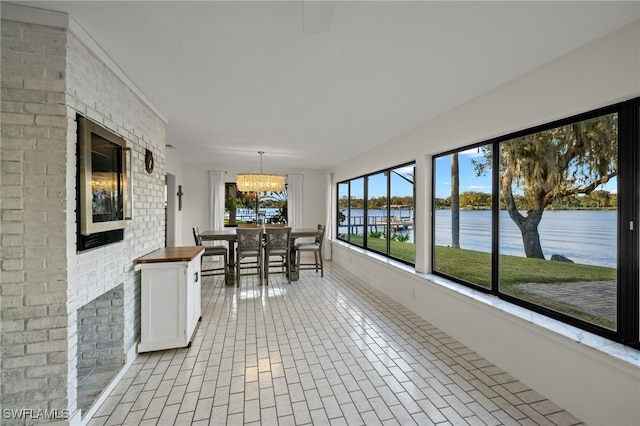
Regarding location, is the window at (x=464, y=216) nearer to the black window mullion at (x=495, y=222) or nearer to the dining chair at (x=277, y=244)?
the black window mullion at (x=495, y=222)

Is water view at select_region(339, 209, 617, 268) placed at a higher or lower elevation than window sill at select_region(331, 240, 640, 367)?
higher

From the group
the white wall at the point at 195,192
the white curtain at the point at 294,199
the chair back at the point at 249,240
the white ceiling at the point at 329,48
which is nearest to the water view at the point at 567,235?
the white ceiling at the point at 329,48

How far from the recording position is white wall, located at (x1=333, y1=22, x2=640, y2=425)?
163 cm

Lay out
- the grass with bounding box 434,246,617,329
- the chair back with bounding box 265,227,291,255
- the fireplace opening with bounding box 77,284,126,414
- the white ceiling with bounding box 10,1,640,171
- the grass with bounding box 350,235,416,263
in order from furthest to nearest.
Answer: the chair back with bounding box 265,227,291,255
the grass with bounding box 350,235,416,263
the fireplace opening with bounding box 77,284,126,414
the grass with bounding box 434,246,617,329
the white ceiling with bounding box 10,1,640,171

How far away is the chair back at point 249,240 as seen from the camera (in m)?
4.81

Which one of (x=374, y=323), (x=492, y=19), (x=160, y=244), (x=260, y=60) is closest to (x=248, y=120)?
(x=260, y=60)

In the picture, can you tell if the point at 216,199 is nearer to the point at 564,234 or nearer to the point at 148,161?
the point at 148,161

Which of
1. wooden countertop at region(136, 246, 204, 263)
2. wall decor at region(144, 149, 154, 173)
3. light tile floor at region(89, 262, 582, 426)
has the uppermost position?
wall decor at region(144, 149, 154, 173)

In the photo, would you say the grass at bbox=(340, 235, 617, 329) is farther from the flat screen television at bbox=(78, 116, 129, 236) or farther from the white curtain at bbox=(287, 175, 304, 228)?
the white curtain at bbox=(287, 175, 304, 228)

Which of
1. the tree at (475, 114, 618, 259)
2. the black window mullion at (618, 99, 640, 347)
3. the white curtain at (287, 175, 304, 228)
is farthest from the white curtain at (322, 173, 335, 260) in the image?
the black window mullion at (618, 99, 640, 347)

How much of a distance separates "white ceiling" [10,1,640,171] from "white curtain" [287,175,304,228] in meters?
4.17

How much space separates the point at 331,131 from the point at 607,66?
2764mm

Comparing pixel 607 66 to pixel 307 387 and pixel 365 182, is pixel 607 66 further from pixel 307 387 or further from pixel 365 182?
pixel 365 182

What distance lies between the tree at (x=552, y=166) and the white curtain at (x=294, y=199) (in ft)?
16.7
